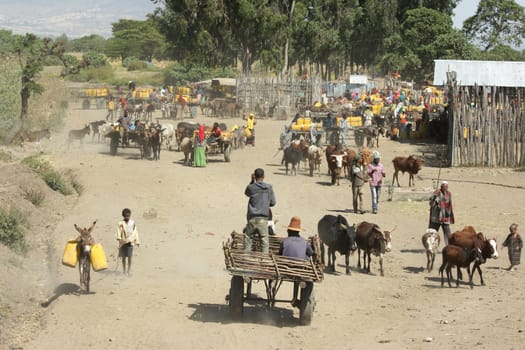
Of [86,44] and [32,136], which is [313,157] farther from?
[86,44]

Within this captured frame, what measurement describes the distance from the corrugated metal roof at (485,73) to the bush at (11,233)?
22403 millimetres

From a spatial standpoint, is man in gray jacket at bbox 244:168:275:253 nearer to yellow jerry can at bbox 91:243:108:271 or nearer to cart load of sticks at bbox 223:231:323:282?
cart load of sticks at bbox 223:231:323:282

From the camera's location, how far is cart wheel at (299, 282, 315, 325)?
11.7 meters

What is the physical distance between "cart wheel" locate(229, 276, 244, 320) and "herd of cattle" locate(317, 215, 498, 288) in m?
2.63

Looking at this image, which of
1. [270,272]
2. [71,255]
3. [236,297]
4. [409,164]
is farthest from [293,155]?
[270,272]

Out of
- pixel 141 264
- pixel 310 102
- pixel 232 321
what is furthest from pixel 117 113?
pixel 232 321

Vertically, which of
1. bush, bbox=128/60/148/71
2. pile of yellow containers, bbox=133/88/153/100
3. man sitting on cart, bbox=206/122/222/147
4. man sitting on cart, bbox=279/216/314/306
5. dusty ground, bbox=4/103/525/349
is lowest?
dusty ground, bbox=4/103/525/349

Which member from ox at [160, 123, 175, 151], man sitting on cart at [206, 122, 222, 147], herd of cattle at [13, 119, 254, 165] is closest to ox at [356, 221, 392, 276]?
herd of cattle at [13, 119, 254, 165]

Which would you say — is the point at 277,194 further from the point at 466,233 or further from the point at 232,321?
the point at 232,321

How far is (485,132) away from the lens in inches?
1200

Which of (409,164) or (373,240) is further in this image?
(409,164)

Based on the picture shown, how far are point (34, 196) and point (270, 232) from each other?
8975mm

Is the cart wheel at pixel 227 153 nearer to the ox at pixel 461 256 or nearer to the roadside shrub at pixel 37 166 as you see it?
the roadside shrub at pixel 37 166

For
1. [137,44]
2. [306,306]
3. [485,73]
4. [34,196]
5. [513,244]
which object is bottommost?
[306,306]
